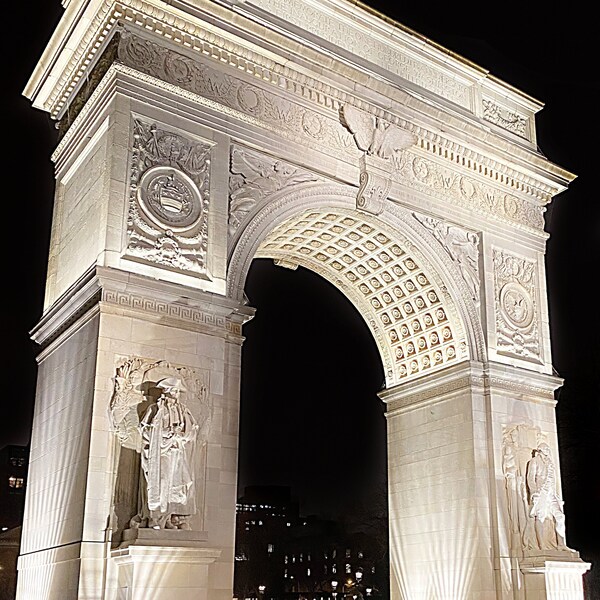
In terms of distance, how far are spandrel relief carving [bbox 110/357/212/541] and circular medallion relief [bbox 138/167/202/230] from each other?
323 cm

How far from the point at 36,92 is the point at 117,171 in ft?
18.9

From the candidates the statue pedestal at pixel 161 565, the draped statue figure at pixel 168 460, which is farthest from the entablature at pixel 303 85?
the statue pedestal at pixel 161 565

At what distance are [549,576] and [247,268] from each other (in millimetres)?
10395

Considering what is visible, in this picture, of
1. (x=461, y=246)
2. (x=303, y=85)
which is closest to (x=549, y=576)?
(x=461, y=246)

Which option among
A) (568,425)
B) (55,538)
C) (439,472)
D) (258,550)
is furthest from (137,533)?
(258,550)

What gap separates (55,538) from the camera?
55.2ft

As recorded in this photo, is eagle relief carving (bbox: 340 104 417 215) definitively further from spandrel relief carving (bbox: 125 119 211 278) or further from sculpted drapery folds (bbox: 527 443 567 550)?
sculpted drapery folds (bbox: 527 443 567 550)

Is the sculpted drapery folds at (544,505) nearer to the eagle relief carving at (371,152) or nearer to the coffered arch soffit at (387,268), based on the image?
the coffered arch soffit at (387,268)

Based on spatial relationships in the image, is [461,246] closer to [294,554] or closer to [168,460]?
[168,460]

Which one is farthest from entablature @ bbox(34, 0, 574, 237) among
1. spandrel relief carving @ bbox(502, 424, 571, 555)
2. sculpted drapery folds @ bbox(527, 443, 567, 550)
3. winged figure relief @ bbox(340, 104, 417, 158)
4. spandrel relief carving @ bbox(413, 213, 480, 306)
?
sculpted drapery folds @ bbox(527, 443, 567, 550)

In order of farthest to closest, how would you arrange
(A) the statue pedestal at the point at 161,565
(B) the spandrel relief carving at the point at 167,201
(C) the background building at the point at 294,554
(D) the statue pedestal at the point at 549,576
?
(C) the background building at the point at 294,554, (D) the statue pedestal at the point at 549,576, (B) the spandrel relief carving at the point at 167,201, (A) the statue pedestal at the point at 161,565

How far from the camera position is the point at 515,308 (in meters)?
24.2

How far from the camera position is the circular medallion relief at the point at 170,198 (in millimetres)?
18109

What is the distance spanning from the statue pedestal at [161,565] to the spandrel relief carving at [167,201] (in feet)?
18.2
